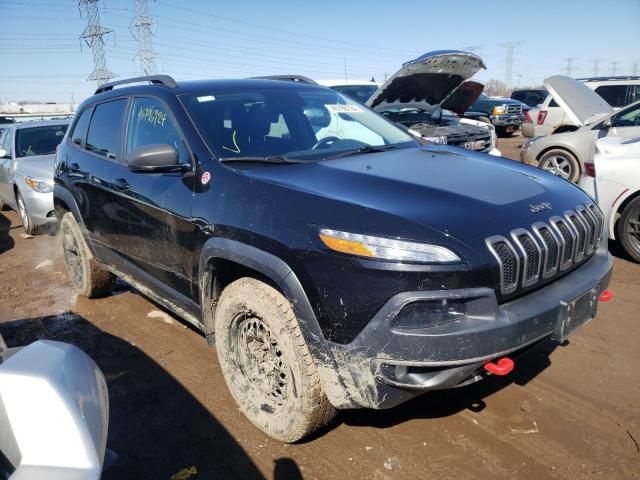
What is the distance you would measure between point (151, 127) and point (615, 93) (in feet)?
40.3

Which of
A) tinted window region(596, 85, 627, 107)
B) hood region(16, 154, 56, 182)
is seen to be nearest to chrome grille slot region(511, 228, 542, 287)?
hood region(16, 154, 56, 182)

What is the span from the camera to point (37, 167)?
23.3ft

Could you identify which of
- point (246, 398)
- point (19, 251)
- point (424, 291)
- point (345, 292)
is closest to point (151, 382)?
point (246, 398)

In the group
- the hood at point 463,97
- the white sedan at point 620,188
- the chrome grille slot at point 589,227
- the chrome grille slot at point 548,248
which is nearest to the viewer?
the chrome grille slot at point 548,248

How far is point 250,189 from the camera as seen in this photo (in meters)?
2.48

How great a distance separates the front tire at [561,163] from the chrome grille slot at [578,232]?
5915 millimetres

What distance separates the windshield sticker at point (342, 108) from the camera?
11.8 ft

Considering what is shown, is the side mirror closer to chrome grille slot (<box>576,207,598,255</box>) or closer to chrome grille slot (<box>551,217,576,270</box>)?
chrome grille slot (<box>551,217,576,270</box>)

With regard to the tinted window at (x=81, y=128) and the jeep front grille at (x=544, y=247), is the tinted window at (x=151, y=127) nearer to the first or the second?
the tinted window at (x=81, y=128)

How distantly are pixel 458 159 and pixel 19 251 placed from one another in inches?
257

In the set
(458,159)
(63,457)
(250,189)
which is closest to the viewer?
(63,457)

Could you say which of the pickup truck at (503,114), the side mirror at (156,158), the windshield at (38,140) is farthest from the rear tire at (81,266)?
the pickup truck at (503,114)

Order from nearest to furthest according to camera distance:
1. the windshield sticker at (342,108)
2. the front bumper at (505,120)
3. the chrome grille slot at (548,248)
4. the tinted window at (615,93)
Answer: the chrome grille slot at (548,248)
the windshield sticker at (342,108)
the tinted window at (615,93)
the front bumper at (505,120)

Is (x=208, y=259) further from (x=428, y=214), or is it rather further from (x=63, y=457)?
(x=63, y=457)
